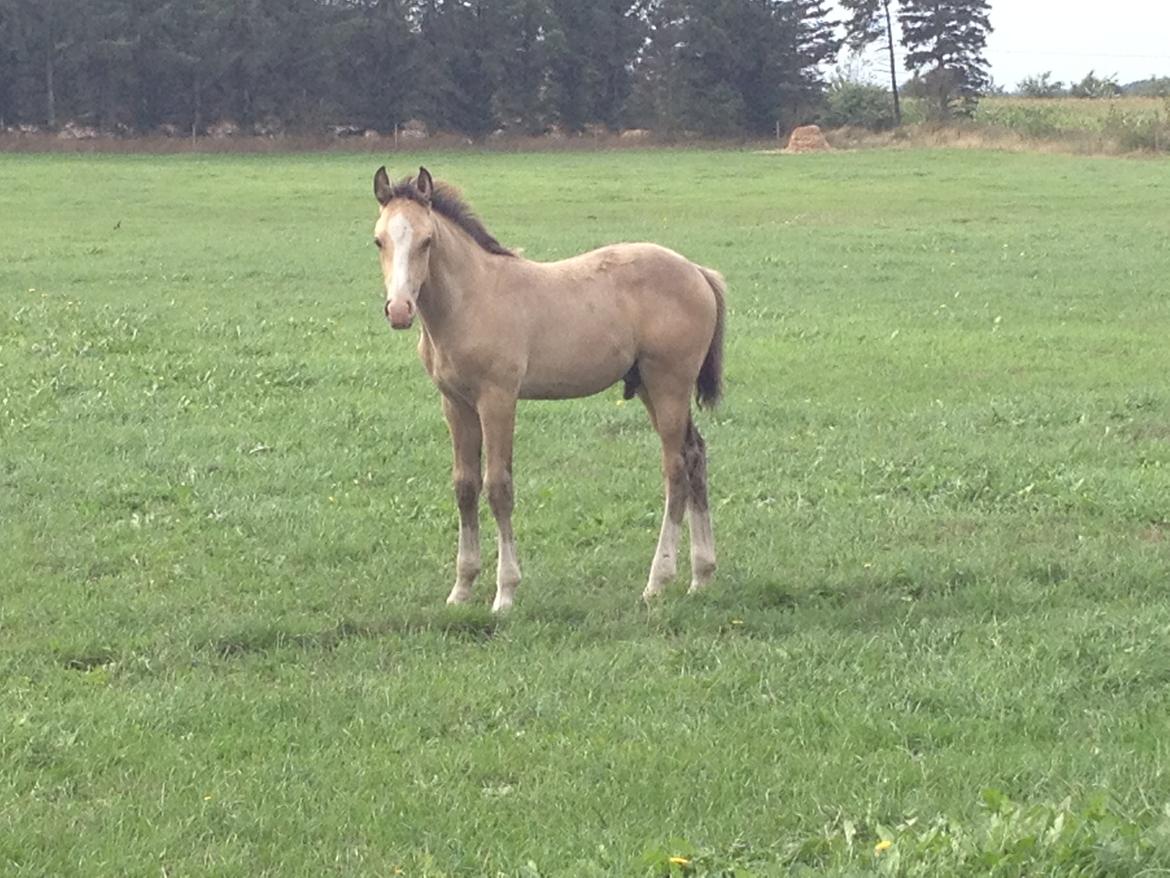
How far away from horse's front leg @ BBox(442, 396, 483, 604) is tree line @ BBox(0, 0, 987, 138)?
182 ft

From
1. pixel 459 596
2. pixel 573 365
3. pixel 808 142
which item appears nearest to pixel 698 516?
pixel 573 365

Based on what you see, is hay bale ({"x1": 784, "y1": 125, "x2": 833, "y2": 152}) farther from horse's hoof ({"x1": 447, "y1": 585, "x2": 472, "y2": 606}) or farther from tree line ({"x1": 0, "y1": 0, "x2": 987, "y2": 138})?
horse's hoof ({"x1": 447, "y1": 585, "x2": 472, "y2": 606})

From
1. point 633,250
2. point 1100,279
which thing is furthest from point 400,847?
point 1100,279

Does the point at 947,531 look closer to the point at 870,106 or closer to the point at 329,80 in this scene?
the point at 329,80

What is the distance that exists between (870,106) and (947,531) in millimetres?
62298

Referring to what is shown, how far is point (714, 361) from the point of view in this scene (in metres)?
7.66

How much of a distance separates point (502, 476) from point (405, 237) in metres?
1.32

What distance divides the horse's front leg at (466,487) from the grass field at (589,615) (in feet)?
0.49

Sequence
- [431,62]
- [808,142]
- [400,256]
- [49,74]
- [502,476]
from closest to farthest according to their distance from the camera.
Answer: [400,256] → [502,476] → [808,142] → [49,74] → [431,62]

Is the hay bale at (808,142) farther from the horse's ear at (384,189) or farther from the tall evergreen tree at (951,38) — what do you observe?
the horse's ear at (384,189)

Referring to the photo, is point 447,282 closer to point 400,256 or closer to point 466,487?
point 400,256

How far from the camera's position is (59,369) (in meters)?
12.0

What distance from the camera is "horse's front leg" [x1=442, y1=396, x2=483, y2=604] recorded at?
6.90m

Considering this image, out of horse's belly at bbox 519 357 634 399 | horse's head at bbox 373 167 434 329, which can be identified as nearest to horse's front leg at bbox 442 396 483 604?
horse's belly at bbox 519 357 634 399
